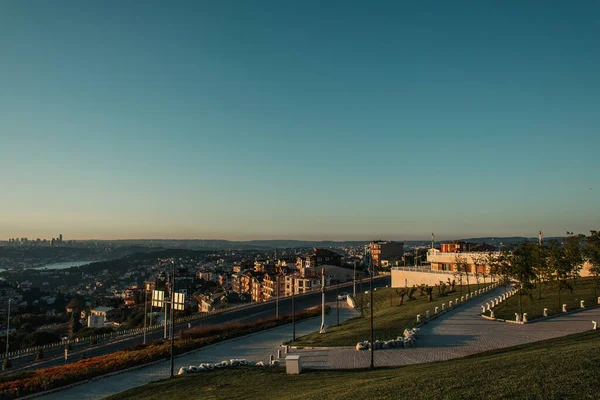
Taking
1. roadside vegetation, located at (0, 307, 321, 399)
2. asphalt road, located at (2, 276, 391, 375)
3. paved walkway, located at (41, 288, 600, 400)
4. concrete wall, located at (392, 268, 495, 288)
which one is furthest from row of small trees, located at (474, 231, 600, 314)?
asphalt road, located at (2, 276, 391, 375)

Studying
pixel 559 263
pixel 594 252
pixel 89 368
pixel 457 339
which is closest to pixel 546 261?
pixel 559 263

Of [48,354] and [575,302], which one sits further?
[48,354]

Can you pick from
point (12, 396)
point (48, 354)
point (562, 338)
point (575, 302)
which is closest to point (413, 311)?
point (575, 302)

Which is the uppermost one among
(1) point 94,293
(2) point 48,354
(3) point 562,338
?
(3) point 562,338

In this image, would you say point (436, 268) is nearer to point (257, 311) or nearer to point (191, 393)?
point (257, 311)

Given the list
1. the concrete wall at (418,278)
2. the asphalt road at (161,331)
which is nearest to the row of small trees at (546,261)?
the concrete wall at (418,278)

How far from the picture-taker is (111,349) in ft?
114

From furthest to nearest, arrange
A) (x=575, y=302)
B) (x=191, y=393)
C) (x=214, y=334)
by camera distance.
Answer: (x=214, y=334)
(x=575, y=302)
(x=191, y=393)

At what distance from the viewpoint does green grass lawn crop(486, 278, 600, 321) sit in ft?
94.4

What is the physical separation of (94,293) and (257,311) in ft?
354

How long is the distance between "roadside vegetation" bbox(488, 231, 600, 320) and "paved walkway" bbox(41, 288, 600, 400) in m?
2.35

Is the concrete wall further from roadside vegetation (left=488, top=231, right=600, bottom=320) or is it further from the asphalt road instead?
roadside vegetation (left=488, top=231, right=600, bottom=320)

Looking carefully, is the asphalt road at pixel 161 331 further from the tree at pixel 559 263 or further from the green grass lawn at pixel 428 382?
the tree at pixel 559 263

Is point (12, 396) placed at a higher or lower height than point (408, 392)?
lower
